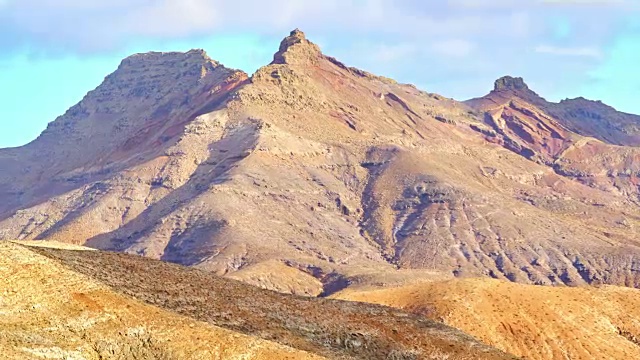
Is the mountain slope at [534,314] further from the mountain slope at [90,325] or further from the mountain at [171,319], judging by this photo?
the mountain slope at [90,325]

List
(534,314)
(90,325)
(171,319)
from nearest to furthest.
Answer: (90,325) → (171,319) → (534,314)

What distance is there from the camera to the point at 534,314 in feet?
400

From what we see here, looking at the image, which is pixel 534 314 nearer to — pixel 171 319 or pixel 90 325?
pixel 171 319

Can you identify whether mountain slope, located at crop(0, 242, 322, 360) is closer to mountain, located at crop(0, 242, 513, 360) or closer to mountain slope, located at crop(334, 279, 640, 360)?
mountain, located at crop(0, 242, 513, 360)

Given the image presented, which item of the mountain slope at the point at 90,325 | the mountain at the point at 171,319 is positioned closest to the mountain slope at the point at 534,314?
the mountain at the point at 171,319

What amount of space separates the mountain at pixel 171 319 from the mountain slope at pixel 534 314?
3258 centimetres

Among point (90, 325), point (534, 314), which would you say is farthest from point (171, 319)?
point (534, 314)

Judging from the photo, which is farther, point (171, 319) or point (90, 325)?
point (171, 319)

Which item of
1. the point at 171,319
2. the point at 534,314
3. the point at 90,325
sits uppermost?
the point at 90,325

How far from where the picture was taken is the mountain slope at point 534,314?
11700 cm

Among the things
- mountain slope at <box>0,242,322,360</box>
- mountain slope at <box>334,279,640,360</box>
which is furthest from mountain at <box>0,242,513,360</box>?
mountain slope at <box>334,279,640,360</box>

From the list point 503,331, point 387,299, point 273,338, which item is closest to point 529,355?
point 503,331

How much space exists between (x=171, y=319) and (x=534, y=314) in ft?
224

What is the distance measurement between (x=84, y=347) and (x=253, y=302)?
23.7 meters
